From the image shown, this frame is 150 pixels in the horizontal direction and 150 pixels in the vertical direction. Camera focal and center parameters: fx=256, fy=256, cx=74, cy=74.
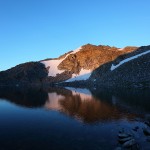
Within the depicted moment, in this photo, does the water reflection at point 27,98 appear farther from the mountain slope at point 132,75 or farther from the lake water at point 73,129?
the mountain slope at point 132,75

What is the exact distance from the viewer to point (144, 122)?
2084 inches

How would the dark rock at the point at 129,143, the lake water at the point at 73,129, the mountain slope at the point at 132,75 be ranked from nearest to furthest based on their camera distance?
the dark rock at the point at 129,143, the lake water at the point at 73,129, the mountain slope at the point at 132,75

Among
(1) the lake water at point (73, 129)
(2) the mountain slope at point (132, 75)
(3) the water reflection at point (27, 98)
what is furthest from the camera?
(2) the mountain slope at point (132, 75)

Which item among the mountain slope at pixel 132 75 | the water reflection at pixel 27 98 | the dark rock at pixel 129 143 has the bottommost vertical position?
the dark rock at pixel 129 143

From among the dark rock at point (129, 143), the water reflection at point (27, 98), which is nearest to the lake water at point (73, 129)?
the dark rock at point (129, 143)

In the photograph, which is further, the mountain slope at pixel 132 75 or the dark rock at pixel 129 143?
the mountain slope at pixel 132 75

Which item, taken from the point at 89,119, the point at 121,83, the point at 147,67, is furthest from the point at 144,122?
the point at 121,83

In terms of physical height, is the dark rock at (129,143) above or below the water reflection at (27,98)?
below

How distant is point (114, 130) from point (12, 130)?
19.5 meters

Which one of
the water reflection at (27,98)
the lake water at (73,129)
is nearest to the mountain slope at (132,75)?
the water reflection at (27,98)

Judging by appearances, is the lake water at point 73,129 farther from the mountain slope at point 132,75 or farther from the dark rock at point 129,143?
the mountain slope at point 132,75

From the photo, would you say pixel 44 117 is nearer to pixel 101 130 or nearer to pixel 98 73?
pixel 101 130

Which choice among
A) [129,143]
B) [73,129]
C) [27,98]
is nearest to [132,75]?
[27,98]

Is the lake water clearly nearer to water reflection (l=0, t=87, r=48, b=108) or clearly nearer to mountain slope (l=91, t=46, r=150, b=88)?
water reflection (l=0, t=87, r=48, b=108)
